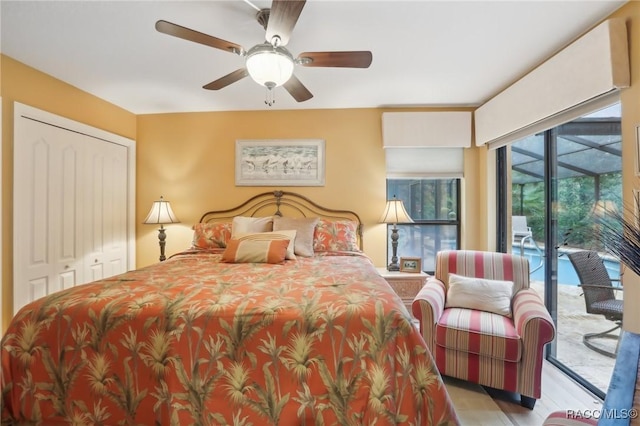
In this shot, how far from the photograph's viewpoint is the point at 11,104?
2.32m

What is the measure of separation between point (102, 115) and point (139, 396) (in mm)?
3152

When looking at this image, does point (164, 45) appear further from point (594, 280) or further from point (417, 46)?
point (594, 280)

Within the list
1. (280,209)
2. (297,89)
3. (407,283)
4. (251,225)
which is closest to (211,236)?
(251,225)

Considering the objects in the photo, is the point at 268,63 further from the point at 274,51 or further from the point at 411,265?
the point at 411,265

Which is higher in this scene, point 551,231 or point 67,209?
point 67,209

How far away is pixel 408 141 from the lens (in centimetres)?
326

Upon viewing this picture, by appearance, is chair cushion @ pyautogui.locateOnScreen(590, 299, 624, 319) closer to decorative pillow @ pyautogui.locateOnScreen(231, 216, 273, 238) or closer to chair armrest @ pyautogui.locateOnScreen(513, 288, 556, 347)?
chair armrest @ pyautogui.locateOnScreen(513, 288, 556, 347)

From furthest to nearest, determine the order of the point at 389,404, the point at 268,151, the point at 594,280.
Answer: the point at 268,151
the point at 594,280
the point at 389,404

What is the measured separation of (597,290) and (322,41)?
2737 mm

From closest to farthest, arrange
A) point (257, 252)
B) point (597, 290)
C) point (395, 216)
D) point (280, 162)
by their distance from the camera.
Answer: point (597, 290), point (257, 252), point (395, 216), point (280, 162)

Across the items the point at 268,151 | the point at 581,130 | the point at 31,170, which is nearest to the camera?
the point at 581,130

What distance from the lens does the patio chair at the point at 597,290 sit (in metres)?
1.93

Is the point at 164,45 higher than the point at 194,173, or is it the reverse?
the point at 164,45

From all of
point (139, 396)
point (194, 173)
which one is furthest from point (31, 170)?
point (139, 396)
